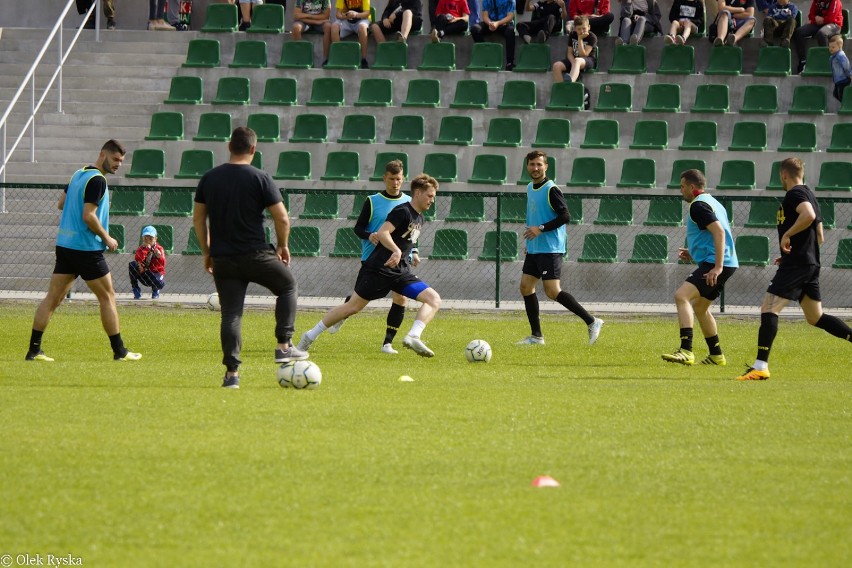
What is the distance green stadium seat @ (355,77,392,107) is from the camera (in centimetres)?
2427

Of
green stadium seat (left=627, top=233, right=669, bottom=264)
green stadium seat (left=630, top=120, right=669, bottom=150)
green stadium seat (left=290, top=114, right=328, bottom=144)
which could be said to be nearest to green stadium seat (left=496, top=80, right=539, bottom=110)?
green stadium seat (left=630, top=120, right=669, bottom=150)

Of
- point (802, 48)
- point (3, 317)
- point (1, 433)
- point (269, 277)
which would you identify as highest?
point (802, 48)

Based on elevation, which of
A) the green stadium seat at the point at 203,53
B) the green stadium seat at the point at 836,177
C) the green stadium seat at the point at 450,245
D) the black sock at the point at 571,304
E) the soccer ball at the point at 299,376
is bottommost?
the green stadium seat at the point at 450,245

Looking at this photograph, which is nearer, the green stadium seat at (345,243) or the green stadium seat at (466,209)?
the green stadium seat at (345,243)

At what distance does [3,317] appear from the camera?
17234 millimetres

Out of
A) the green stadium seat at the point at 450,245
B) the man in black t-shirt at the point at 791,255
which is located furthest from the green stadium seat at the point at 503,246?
the man in black t-shirt at the point at 791,255

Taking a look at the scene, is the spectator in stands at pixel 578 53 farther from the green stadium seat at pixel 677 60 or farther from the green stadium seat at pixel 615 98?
the green stadium seat at pixel 677 60

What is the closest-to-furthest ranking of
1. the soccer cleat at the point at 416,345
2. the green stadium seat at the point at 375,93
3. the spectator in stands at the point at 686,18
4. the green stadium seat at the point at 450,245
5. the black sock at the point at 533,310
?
the soccer cleat at the point at 416,345
the black sock at the point at 533,310
the green stadium seat at the point at 450,245
the green stadium seat at the point at 375,93
the spectator in stands at the point at 686,18

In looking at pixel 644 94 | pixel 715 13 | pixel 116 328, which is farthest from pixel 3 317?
pixel 715 13

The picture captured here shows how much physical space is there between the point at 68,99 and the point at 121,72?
3.99ft

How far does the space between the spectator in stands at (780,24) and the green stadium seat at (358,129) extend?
789 centimetres

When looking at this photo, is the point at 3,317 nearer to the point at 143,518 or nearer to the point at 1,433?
the point at 1,433

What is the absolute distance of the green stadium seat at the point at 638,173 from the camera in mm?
22562

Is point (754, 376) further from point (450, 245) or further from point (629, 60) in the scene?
point (629, 60)
